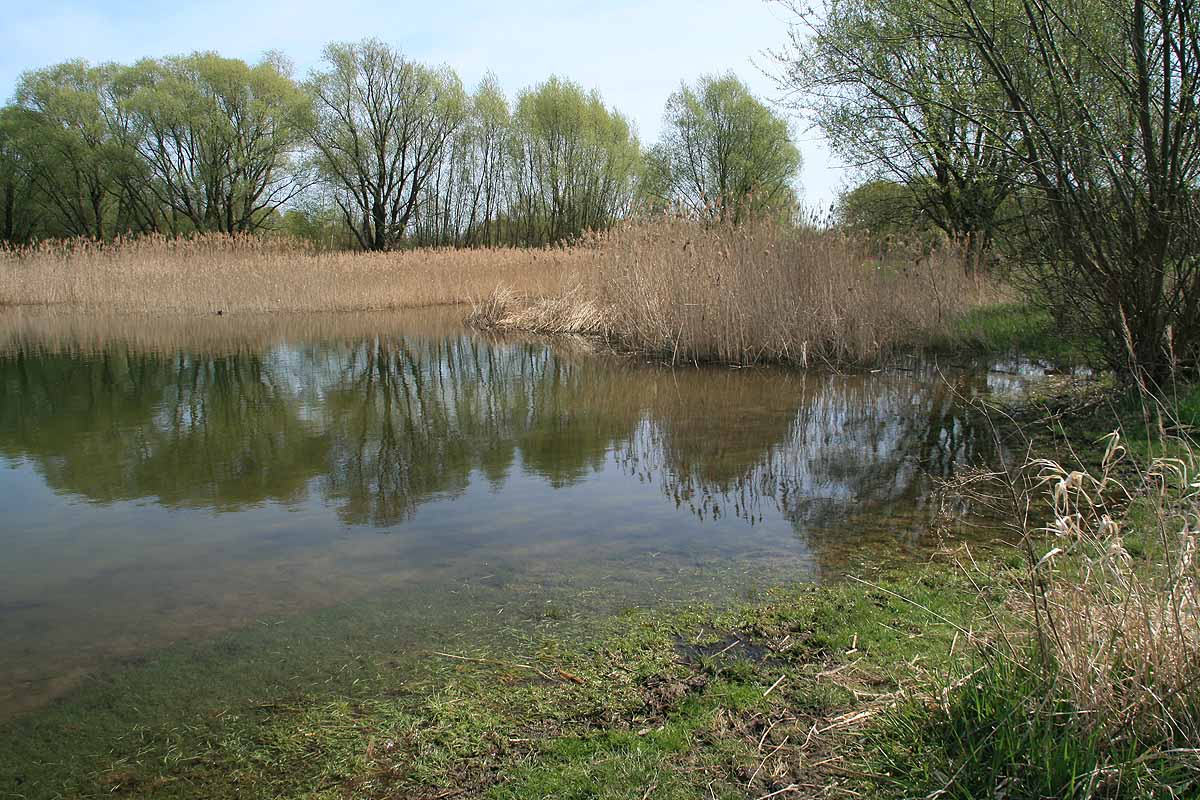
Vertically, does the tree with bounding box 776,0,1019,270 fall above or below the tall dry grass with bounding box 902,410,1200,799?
above

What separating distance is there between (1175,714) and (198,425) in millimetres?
7190

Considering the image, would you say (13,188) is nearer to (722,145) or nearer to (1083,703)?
(722,145)

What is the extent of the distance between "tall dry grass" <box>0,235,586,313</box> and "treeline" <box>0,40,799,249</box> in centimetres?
1685

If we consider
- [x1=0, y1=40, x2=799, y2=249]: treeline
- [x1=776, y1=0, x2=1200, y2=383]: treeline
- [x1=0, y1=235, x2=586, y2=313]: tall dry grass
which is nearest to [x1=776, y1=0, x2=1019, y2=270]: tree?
[x1=776, y1=0, x2=1200, y2=383]: treeline

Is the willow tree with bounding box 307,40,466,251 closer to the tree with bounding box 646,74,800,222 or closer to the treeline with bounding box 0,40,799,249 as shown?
the treeline with bounding box 0,40,799,249

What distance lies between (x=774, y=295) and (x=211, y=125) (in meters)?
37.3

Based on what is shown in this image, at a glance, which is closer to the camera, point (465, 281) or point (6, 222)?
point (465, 281)

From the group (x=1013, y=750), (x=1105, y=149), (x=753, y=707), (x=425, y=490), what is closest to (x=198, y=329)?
(x=425, y=490)

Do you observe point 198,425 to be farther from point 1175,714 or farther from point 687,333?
point 1175,714

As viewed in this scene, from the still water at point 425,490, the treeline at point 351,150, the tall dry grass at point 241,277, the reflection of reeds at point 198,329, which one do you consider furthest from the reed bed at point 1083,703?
the treeline at point 351,150

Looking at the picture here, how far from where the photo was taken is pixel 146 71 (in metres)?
39.7

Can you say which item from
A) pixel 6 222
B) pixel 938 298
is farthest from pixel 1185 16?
pixel 6 222

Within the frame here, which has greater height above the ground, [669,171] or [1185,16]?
[669,171]

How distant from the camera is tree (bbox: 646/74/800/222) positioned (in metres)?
39.5
